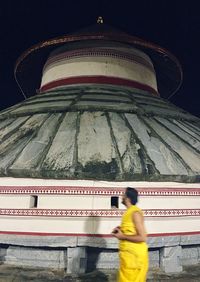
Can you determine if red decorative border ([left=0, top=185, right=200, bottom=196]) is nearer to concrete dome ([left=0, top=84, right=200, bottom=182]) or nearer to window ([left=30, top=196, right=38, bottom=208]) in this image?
window ([left=30, top=196, right=38, bottom=208])

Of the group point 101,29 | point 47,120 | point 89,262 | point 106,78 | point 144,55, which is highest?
point 101,29

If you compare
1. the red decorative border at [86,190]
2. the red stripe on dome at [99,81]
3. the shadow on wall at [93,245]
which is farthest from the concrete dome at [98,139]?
the red stripe on dome at [99,81]

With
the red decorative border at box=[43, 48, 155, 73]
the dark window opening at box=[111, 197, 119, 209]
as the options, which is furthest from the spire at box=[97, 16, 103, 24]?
the dark window opening at box=[111, 197, 119, 209]

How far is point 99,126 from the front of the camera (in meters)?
8.55

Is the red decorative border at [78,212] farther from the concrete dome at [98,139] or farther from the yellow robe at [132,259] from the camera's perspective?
the yellow robe at [132,259]

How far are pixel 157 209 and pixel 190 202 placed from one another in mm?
963

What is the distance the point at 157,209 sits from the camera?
6871mm

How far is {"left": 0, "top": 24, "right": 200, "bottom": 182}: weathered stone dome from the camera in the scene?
7016mm

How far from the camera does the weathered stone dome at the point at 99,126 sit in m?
7.02

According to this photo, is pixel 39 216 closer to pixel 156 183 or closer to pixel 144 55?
pixel 156 183

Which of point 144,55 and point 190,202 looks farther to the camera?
point 144,55

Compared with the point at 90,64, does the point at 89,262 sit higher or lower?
lower

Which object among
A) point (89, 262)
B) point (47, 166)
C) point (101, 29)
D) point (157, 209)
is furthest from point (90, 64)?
point (89, 262)

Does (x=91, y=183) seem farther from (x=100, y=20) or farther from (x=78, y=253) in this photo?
(x=100, y=20)
